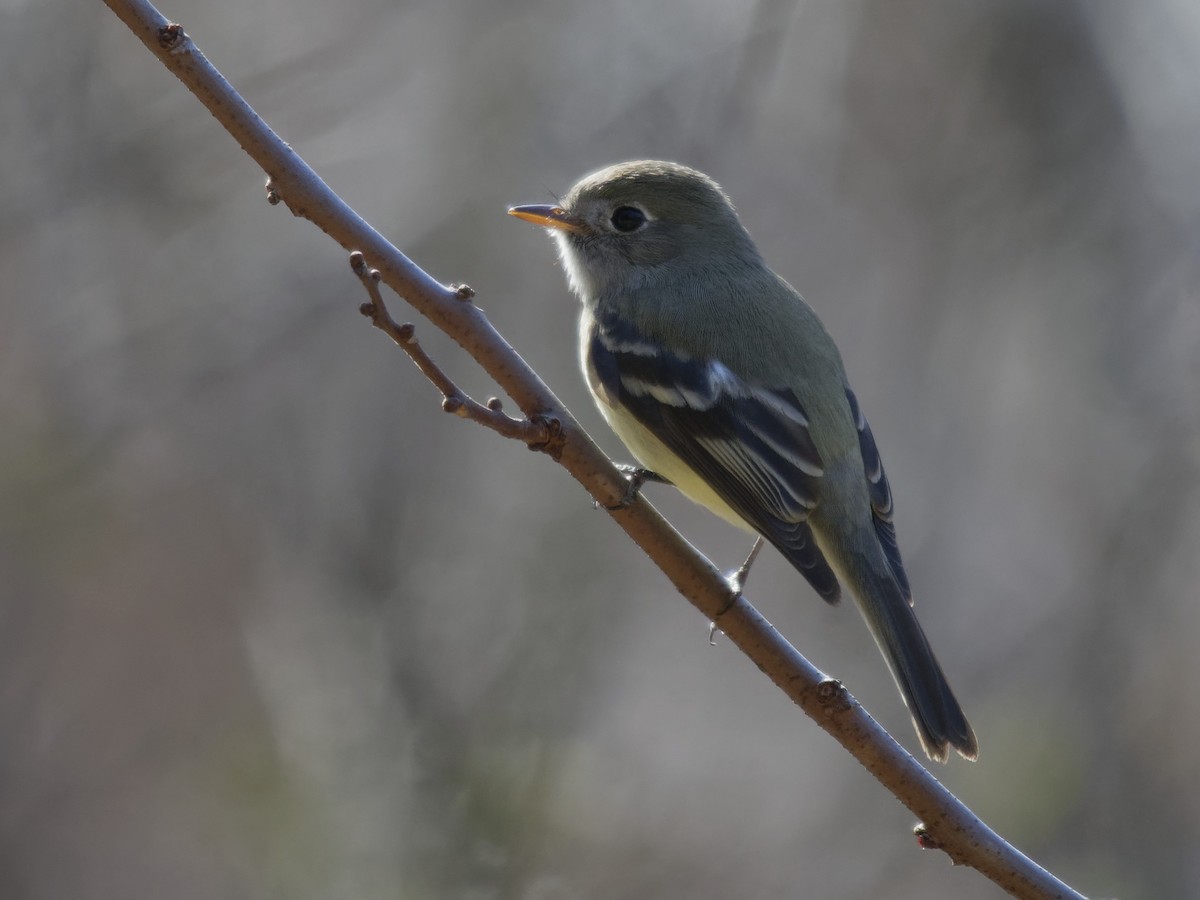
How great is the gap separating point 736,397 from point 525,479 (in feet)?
8.21

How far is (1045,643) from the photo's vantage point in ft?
18.3

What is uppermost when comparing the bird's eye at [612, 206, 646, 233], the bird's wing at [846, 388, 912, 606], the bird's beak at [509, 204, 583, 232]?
the bird's beak at [509, 204, 583, 232]

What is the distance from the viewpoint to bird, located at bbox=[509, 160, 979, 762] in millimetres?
Answer: 3244

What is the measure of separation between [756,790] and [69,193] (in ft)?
12.6

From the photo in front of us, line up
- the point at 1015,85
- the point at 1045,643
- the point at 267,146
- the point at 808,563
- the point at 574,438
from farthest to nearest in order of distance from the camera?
the point at 1015,85 < the point at 1045,643 < the point at 808,563 < the point at 574,438 < the point at 267,146

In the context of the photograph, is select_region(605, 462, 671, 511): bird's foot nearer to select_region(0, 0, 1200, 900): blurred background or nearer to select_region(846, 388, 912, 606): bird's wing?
select_region(846, 388, 912, 606): bird's wing

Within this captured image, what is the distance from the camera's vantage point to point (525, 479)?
5.92 m

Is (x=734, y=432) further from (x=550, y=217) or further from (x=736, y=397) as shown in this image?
(x=550, y=217)

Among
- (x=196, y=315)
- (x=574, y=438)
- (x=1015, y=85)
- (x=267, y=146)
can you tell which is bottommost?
(x=574, y=438)

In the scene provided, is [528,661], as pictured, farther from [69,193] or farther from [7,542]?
[69,193]

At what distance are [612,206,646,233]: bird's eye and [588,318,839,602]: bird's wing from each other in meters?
0.64

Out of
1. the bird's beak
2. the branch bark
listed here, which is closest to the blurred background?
the bird's beak

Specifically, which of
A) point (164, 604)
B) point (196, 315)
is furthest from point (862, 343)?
point (164, 604)

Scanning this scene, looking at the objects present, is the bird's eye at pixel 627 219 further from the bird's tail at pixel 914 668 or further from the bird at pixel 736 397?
the bird's tail at pixel 914 668
